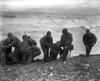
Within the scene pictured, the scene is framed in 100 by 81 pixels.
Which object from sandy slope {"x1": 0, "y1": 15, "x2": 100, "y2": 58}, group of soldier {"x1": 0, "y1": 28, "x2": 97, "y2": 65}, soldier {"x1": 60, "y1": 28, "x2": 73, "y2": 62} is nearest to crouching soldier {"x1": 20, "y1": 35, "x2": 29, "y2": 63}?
group of soldier {"x1": 0, "y1": 28, "x2": 97, "y2": 65}

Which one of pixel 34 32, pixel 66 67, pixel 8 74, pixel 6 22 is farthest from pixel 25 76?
pixel 6 22

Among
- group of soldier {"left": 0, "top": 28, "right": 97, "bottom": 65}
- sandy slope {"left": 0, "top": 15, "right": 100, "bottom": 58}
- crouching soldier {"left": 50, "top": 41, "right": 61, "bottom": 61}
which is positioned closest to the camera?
group of soldier {"left": 0, "top": 28, "right": 97, "bottom": 65}

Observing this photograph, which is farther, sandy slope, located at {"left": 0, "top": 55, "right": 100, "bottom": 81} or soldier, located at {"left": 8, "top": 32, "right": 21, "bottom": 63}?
soldier, located at {"left": 8, "top": 32, "right": 21, "bottom": 63}

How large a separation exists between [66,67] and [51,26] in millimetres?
21240

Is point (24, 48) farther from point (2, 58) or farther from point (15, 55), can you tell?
point (2, 58)

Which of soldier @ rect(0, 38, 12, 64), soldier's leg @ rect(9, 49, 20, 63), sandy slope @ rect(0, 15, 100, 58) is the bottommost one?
sandy slope @ rect(0, 15, 100, 58)

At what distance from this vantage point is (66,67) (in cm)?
1132

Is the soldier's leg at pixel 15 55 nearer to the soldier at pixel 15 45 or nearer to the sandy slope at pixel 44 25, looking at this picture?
the soldier at pixel 15 45

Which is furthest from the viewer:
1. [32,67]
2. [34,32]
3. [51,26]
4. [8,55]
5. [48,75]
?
[51,26]

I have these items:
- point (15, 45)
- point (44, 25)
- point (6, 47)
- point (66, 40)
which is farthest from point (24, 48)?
point (44, 25)

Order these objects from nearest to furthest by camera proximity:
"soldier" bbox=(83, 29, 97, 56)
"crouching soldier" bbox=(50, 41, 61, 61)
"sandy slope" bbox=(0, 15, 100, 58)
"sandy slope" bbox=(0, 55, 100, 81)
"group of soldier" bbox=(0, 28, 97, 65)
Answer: "sandy slope" bbox=(0, 55, 100, 81), "group of soldier" bbox=(0, 28, 97, 65), "soldier" bbox=(83, 29, 97, 56), "crouching soldier" bbox=(50, 41, 61, 61), "sandy slope" bbox=(0, 15, 100, 58)

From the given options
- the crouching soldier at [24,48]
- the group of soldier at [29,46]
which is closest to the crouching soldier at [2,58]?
the group of soldier at [29,46]

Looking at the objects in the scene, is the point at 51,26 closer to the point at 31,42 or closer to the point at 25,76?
the point at 31,42

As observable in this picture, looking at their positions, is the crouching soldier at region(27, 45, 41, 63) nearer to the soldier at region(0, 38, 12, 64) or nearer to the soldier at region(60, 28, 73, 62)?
the soldier at region(0, 38, 12, 64)
